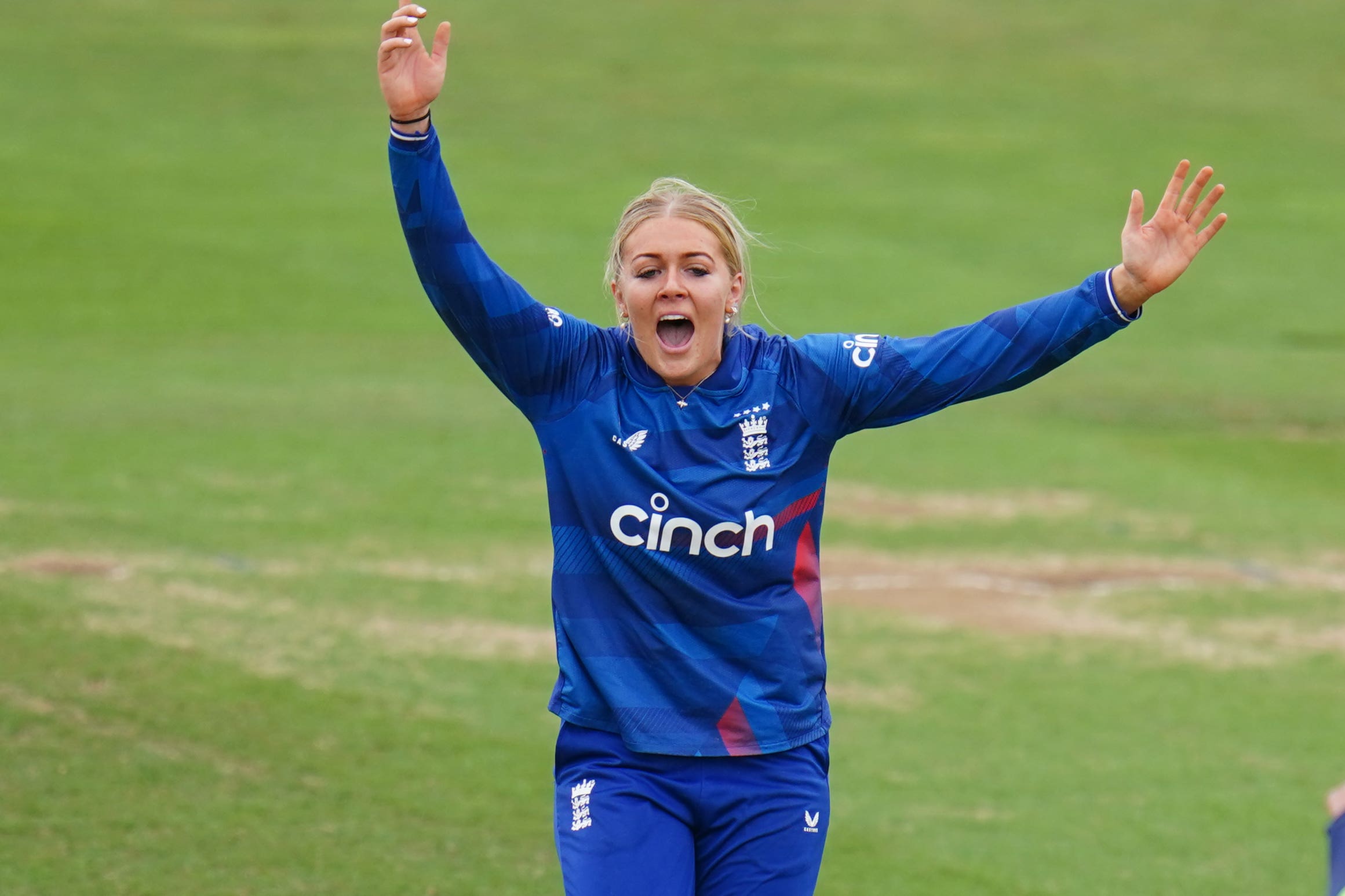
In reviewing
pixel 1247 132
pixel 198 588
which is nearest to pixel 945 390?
pixel 198 588

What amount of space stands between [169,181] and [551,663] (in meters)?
20.1

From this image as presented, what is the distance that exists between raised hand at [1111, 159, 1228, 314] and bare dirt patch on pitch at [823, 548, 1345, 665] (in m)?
5.98

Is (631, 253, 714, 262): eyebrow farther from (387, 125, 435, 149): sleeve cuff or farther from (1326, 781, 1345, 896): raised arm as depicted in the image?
(1326, 781, 1345, 896): raised arm

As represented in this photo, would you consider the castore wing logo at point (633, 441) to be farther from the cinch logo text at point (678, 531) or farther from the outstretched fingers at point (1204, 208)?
the outstretched fingers at point (1204, 208)

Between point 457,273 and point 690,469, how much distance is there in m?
Answer: 0.63

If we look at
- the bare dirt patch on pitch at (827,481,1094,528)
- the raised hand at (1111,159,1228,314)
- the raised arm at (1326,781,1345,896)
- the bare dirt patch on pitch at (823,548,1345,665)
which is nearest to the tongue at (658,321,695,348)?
the raised hand at (1111,159,1228,314)

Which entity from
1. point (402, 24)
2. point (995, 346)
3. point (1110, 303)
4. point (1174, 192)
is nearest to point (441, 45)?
point (402, 24)

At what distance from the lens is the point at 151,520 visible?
38.0 feet

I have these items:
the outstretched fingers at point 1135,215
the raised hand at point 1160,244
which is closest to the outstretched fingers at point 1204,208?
the raised hand at point 1160,244

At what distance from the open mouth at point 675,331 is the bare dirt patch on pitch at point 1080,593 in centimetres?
642

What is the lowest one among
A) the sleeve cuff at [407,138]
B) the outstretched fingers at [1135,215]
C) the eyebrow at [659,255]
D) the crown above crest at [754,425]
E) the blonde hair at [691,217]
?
the crown above crest at [754,425]

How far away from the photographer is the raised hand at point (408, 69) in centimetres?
368

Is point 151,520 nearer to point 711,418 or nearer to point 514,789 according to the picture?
point 514,789

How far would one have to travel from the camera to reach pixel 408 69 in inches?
146
